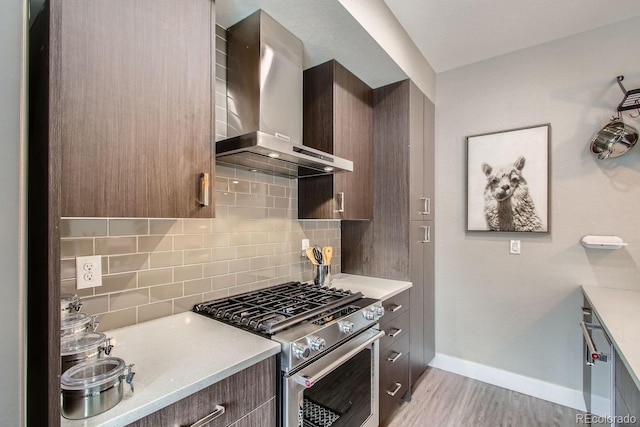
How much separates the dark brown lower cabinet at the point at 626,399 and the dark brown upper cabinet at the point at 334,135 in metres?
1.51

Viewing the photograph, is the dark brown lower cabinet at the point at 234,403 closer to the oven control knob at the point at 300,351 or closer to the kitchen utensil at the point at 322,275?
the oven control knob at the point at 300,351

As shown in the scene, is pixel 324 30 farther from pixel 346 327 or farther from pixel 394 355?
pixel 394 355

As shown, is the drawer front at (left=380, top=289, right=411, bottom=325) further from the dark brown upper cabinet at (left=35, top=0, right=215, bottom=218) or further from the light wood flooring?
the dark brown upper cabinet at (left=35, top=0, right=215, bottom=218)

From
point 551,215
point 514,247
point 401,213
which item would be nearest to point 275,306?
point 401,213

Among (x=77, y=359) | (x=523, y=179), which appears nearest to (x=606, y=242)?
A: (x=523, y=179)

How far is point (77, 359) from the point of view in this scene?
0.85m

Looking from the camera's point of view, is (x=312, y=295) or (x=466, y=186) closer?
(x=312, y=295)

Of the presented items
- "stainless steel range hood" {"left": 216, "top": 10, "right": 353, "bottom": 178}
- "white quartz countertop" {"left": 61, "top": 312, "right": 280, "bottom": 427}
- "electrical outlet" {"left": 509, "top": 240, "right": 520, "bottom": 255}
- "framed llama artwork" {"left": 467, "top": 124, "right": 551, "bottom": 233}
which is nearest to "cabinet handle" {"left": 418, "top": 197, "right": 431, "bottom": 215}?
"framed llama artwork" {"left": 467, "top": 124, "right": 551, "bottom": 233}

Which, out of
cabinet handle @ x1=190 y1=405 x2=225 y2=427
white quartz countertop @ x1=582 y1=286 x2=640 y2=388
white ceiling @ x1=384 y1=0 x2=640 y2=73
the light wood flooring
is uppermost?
white ceiling @ x1=384 y1=0 x2=640 y2=73

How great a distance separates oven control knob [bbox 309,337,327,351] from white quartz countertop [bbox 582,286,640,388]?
3.28 ft

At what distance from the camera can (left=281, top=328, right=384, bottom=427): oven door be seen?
118 centimetres

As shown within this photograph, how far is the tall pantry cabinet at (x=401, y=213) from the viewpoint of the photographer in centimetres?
233

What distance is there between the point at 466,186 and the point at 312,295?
176 cm

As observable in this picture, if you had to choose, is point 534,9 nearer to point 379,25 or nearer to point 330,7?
point 379,25
